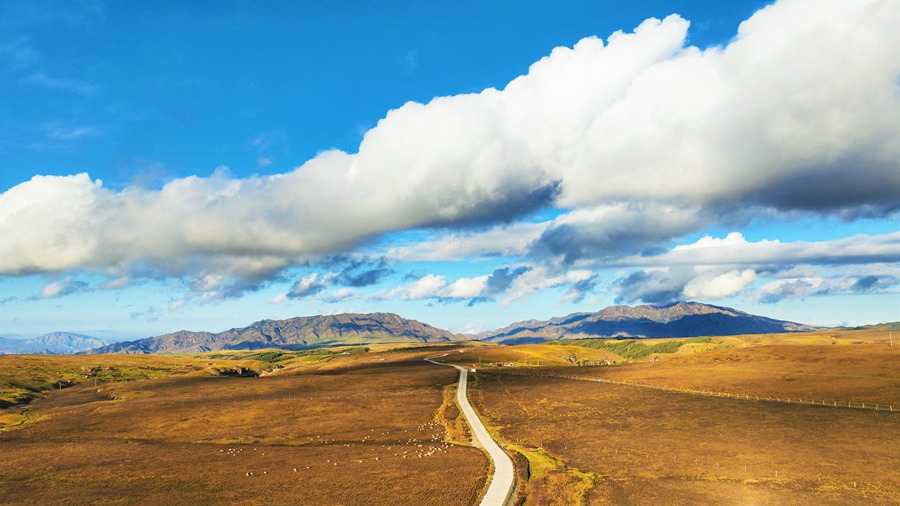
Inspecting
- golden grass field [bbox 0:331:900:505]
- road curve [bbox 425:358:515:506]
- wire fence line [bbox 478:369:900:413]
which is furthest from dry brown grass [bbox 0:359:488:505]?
wire fence line [bbox 478:369:900:413]

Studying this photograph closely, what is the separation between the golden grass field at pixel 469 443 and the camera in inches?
2199

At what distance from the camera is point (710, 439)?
7662cm

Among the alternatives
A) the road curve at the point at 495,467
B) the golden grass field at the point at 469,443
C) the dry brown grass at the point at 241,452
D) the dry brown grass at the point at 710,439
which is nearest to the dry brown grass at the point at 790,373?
the dry brown grass at the point at 710,439

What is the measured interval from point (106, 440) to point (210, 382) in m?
99.5

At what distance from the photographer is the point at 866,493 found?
51.2 meters

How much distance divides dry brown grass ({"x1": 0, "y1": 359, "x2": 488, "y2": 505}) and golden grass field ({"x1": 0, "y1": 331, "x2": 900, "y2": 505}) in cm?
40

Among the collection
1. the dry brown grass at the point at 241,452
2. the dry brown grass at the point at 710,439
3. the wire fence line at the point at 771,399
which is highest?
the dry brown grass at the point at 241,452

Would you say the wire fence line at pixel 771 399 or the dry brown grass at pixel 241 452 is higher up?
the dry brown grass at pixel 241 452

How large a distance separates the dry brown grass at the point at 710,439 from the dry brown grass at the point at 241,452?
14.2 meters

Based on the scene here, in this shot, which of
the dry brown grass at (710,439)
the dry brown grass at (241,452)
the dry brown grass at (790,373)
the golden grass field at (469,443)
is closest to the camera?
the dry brown grass at (710,439)

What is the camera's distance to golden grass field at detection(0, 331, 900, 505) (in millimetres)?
55844

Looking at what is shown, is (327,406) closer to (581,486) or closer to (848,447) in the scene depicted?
(581,486)

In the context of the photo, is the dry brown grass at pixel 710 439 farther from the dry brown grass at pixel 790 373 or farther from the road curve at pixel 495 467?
the road curve at pixel 495 467

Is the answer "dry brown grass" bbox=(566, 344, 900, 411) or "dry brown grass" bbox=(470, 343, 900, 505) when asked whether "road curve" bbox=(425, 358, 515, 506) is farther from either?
"dry brown grass" bbox=(566, 344, 900, 411)
